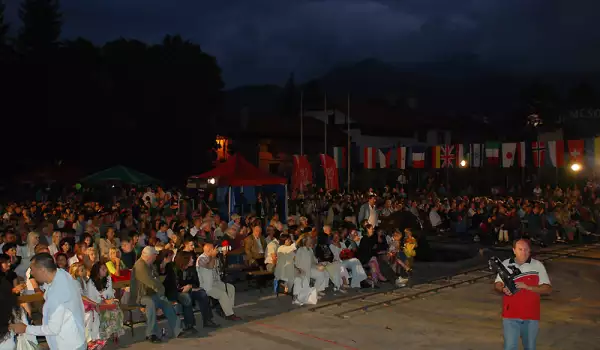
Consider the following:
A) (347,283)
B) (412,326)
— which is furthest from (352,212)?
(412,326)

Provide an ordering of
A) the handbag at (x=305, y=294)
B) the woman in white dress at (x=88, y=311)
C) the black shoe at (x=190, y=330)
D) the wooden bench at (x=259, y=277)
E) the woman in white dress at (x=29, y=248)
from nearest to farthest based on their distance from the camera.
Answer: the woman in white dress at (x=88, y=311)
the black shoe at (x=190, y=330)
the woman in white dress at (x=29, y=248)
the handbag at (x=305, y=294)
the wooden bench at (x=259, y=277)

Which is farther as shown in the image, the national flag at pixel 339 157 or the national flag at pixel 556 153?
the national flag at pixel 339 157

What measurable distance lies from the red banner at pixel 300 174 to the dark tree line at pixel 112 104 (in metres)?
16.9

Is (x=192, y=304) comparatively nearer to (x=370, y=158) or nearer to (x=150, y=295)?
→ (x=150, y=295)

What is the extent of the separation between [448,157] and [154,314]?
28.5 m

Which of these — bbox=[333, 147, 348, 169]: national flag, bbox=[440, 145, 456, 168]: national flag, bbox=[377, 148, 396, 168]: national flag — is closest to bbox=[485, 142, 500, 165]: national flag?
bbox=[440, 145, 456, 168]: national flag

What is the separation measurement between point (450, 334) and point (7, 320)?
7544 mm

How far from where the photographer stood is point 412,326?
11.3 meters

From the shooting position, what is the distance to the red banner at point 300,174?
26.5m

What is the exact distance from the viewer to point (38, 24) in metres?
49.7

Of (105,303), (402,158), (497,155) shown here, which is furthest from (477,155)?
(105,303)

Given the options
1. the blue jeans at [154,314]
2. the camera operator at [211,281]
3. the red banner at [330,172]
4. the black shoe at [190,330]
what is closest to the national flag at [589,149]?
the red banner at [330,172]

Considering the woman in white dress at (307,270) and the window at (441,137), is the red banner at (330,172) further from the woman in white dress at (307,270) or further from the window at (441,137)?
the window at (441,137)

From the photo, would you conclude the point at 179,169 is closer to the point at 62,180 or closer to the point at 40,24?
the point at 62,180
